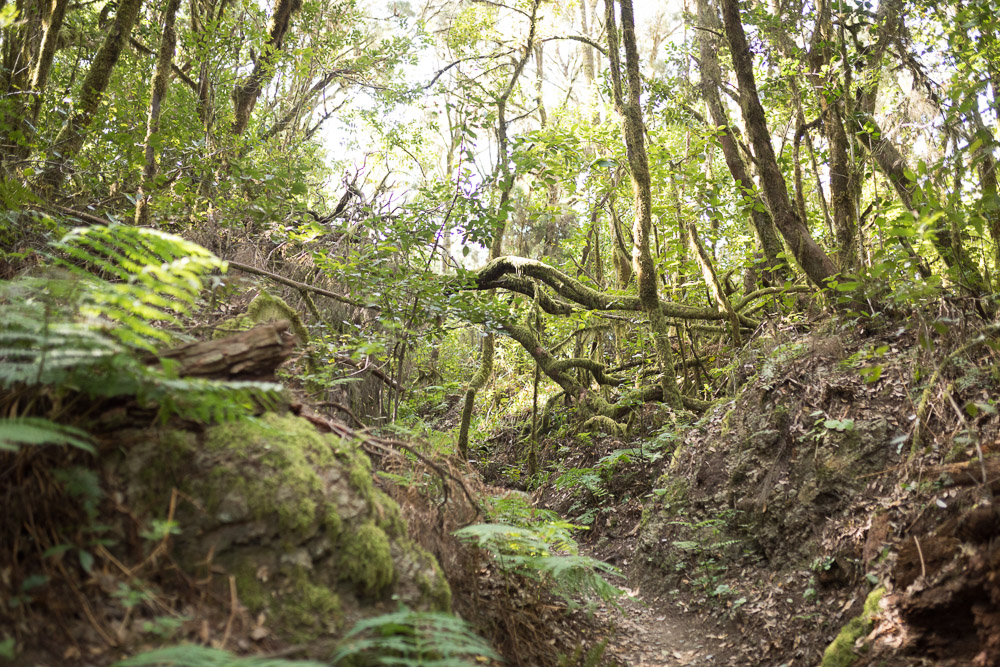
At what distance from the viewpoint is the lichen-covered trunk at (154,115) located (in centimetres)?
640

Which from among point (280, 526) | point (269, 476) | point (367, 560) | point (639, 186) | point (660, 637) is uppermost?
point (639, 186)

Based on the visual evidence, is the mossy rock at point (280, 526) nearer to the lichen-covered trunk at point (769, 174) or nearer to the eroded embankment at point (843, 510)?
the eroded embankment at point (843, 510)

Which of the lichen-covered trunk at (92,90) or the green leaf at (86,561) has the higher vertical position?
the lichen-covered trunk at (92,90)

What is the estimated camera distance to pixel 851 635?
12.3 ft

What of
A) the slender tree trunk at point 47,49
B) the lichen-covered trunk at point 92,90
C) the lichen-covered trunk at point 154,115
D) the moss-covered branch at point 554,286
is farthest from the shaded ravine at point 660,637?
the slender tree trunk at point 47,49

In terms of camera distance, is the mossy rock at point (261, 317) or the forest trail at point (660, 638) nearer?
the mossy rock at point (261, 317)

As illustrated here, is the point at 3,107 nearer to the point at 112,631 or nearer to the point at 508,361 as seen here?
the point at 112,631

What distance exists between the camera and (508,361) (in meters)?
14.2

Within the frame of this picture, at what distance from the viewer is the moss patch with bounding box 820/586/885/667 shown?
3.67 m

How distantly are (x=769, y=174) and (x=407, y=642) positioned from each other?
271 inches

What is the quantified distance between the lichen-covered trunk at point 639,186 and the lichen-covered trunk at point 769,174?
128cm

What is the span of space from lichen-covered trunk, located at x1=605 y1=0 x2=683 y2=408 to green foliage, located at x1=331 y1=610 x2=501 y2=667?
20.8 feet

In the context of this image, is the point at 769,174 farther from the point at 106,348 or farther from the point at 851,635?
the point at 106,348

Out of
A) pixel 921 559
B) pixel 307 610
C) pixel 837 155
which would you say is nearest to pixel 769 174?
pixel 837 155
